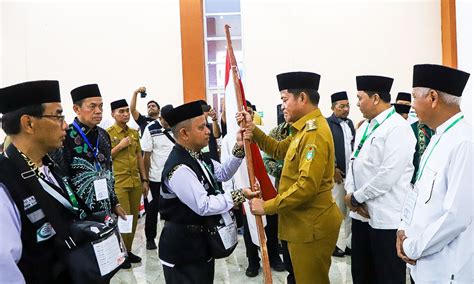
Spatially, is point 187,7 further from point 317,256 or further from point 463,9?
point 317,256

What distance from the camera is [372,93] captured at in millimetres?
2471

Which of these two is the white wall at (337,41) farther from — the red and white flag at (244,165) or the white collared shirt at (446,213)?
the white collared shirt at (446,213)

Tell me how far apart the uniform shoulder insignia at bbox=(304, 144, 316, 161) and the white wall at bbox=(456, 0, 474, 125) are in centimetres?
140

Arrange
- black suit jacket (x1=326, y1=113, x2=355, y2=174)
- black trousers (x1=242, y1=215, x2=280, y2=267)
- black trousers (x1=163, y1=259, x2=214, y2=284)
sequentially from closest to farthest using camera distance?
black trousers (x1=163, y1=259, x2=214, y2=284) < black trousers (x1=242, y1=215, x2=280, y2=267) < black suit jacket (x1=326, y1=113, x2=355, y2=174)

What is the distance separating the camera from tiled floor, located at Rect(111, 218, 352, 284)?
3.31 metres

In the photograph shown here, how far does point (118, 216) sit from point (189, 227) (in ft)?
3.72

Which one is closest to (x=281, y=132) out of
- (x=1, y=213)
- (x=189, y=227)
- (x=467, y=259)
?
(x=189, y=227)

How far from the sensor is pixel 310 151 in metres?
2.01

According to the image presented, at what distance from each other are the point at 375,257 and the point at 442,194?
1.07 metres

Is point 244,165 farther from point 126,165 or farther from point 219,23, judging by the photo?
point 219,23

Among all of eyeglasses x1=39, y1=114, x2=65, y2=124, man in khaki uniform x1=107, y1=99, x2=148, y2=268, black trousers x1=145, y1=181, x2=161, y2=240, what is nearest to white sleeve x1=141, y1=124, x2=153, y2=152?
man in khaki uniform x1=107, y1=99, x2=148, y2=268

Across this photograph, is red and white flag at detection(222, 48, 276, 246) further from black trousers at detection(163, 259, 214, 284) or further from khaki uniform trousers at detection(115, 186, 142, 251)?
khaki uniform trousers at detection(115, 186, 142, 251)

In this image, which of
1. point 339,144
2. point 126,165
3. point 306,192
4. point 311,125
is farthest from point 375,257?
point 126,165

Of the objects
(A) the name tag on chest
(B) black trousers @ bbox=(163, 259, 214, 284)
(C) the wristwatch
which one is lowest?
(B) black trousers @ bbox=(163, 259, 214, 284)
